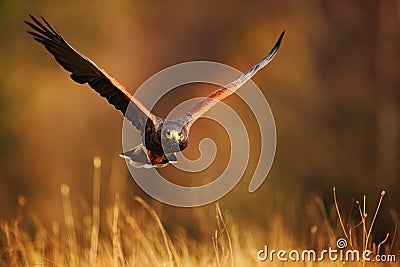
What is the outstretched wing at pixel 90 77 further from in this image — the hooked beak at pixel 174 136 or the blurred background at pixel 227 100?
the blurred background at pixel 227 100

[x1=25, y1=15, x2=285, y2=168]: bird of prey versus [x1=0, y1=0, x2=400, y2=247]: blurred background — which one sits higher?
[x1=0, y1=0, x2=400, y2=247]: blurred background

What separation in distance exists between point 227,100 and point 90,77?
10963mm

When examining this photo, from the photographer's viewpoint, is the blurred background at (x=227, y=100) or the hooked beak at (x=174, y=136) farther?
the blurred background at (x=227, y=100)

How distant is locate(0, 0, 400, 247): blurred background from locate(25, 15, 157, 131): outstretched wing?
20.0 feet

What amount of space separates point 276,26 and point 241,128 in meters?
4.11

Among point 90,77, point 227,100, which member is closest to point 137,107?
point 90,77

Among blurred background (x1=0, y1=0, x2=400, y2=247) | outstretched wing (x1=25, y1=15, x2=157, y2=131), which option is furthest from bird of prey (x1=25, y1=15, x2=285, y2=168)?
blurred background (x1=0, y1=0, x2=400, y2=247)

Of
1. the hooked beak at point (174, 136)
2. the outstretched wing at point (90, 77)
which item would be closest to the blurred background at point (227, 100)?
the outstretched wing at point (90, 77)

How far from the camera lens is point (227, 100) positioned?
17.4 meters

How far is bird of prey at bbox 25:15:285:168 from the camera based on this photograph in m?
6.27

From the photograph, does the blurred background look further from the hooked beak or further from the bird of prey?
the hooked beak

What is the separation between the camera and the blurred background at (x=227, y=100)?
1526cm

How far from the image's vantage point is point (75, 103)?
19688 millimetres

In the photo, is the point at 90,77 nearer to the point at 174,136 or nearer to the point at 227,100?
the point at 174,136
